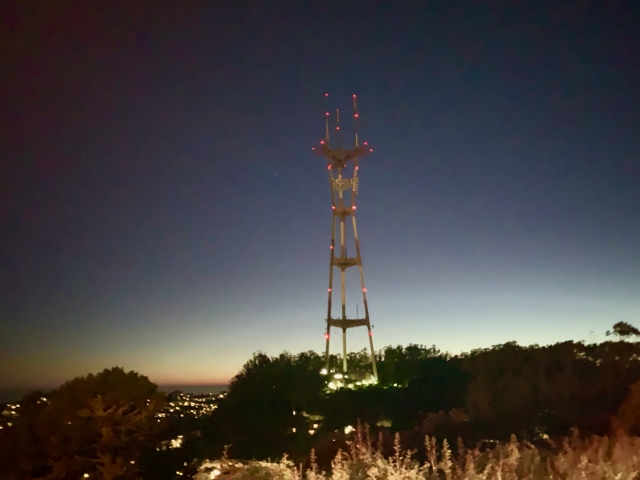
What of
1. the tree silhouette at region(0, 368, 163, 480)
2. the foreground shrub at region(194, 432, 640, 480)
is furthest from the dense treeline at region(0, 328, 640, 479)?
the foreground shrub at region(194, 432, 640, 480)

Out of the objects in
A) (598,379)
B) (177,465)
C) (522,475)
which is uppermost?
(598,379)

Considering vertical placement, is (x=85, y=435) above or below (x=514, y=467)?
below

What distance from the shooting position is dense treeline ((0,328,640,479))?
12.2m

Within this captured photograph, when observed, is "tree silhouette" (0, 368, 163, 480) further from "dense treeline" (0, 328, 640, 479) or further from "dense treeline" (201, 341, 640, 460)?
"dense treeline" (201, 341, 640, 460)

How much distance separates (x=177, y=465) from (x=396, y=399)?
14.4m

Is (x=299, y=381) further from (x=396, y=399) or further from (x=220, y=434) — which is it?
(x=220, y=434)

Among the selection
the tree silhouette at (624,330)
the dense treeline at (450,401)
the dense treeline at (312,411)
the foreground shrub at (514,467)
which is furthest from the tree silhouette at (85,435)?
the tree silhouette at (624,330)

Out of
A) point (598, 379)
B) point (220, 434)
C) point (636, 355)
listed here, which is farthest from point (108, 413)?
point (636, 355)

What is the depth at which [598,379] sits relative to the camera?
18109 millimetres

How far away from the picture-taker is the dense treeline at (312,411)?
1218 cm

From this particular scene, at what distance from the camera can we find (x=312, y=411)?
24.7 metres

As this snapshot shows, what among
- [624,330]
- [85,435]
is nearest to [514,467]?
[85,435]

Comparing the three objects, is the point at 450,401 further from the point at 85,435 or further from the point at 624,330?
the point at 85,435

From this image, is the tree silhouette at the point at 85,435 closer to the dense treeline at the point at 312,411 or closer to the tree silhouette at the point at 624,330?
the dense treeline at the point at 312,411
